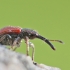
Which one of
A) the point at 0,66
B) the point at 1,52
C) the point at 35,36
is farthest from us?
the point at 35,36

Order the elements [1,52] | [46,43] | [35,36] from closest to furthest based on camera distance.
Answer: [1,52] → [46,43] → [35,36]

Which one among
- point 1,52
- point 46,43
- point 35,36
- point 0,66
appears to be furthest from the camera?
point 35,36

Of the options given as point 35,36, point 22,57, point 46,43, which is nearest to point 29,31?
point 35,36

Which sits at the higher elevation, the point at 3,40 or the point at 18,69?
the point at 3,40

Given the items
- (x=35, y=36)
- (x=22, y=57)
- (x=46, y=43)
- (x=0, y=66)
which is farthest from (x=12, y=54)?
(x=35, y=36)

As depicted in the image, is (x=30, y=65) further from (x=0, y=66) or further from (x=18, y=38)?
(x=18, y=38)

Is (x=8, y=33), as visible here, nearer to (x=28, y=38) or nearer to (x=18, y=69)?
(x=28, y=38)

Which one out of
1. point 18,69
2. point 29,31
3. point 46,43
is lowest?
point 18,69

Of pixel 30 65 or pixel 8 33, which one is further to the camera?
pixel 8 33

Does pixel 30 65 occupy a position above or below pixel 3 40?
below
